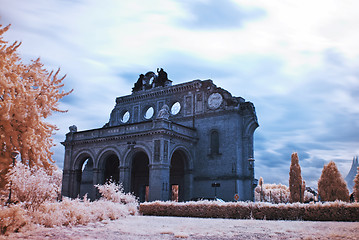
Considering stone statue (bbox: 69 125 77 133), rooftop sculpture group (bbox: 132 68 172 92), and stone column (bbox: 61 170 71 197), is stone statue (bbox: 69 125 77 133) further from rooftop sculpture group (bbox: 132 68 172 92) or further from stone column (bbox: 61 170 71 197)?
rooftop sculpture group (bbox: 132 68 172 92)

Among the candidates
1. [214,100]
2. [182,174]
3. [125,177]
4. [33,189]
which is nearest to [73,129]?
[125,177]

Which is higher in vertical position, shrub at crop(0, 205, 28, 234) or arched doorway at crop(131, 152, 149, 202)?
arched doorway at crop(131, 152, 149, 202)

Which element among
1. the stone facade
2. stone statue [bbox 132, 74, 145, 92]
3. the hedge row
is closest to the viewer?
the hedge row

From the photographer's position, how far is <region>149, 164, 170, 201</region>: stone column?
1180 inches

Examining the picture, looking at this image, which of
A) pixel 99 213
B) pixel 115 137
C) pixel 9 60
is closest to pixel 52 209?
pixel 99 213

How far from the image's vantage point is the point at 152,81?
41781mm

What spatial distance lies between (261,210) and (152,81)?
88.1 ft

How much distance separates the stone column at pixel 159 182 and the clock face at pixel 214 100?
29.0 feet

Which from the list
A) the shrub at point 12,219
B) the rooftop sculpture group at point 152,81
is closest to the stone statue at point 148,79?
the rooftop sculpture group at point 152,81

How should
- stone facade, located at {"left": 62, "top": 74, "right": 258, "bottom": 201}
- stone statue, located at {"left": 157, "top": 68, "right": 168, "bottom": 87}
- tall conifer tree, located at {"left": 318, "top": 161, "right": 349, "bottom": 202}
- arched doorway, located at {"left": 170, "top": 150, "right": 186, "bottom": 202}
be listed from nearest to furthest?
stone facade, located at {"left": 62, "top": 74, "right": 258, "bottom": 201}
arched doorway, located at {"left": 170, "top": 150, "right": 186, "bottom": 202}
stone statue, located at {"left": 157, "top": 68, "right": 168, "bottom": 87}
tall conifer tree, located at {"left": 318, "top": 161, "right": 349, "bottom": 202}

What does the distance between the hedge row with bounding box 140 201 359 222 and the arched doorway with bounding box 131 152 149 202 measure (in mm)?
15455

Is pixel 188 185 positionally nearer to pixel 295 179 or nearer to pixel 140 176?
pixel 140 176

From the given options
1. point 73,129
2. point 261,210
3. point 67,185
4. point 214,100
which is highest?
point 214,100

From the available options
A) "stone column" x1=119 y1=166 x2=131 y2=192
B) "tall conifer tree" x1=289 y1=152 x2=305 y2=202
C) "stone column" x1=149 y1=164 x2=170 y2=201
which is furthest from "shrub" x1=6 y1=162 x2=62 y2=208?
"tall conifer tree" x1=289 y1=152 x2=305 y2=202
